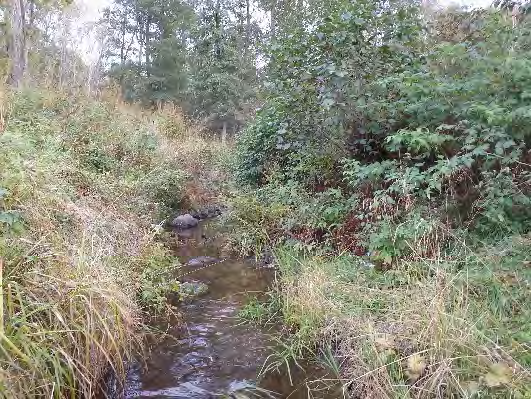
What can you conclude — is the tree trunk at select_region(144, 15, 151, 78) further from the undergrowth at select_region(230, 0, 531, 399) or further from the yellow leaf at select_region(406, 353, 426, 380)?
the yellow leaf at select_region(406, 353, 426, 380)

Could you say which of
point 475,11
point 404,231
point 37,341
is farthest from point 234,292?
point 475,11

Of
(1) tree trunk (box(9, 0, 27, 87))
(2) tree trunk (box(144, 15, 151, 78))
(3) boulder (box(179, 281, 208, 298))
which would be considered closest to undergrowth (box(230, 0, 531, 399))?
(3) boulder (box(179, 281, 208, 298))

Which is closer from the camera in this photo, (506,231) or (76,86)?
(506,231)

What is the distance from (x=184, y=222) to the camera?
8609 mm

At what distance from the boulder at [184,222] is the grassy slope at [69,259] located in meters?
0.84

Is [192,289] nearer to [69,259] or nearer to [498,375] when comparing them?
[69,259]

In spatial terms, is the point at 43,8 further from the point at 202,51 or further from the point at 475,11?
the point at 475,11

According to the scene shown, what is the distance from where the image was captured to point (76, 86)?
10.2 metres

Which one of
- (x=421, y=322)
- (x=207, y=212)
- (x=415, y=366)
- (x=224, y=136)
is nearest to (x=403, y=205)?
(x=421, y=322)

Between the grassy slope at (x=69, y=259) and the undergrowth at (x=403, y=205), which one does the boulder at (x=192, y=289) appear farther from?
the undergrowth at (x=403, y=205)

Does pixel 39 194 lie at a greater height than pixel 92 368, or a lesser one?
greater

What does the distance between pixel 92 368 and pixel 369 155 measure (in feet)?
14.1

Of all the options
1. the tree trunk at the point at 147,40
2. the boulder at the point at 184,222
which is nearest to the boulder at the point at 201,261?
the boulder at the point at 184,222

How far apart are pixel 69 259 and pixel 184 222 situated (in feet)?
18.8
